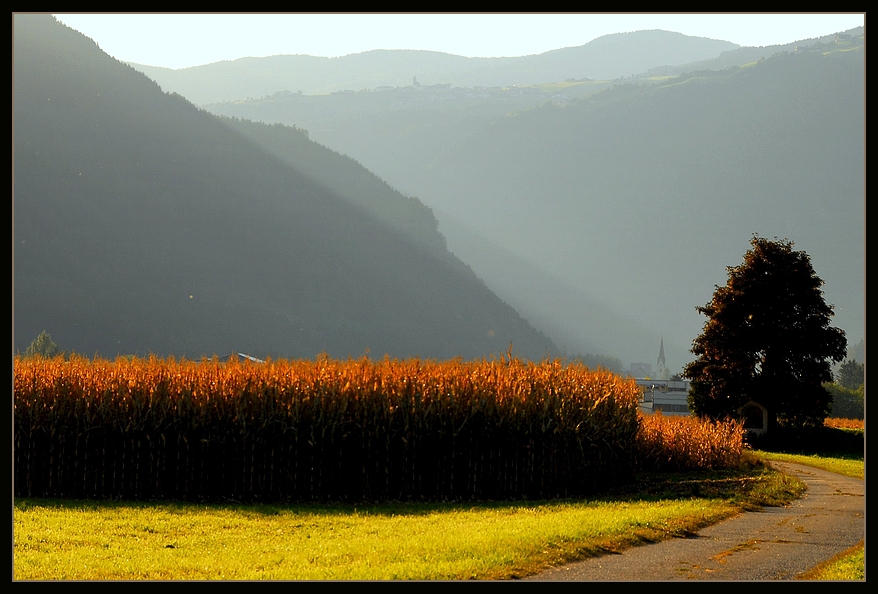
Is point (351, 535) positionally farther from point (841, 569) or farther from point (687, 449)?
point (687, 449)

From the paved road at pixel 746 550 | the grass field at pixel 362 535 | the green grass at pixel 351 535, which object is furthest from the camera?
the green grass at pixel 351 535

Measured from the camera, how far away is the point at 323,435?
20016mm

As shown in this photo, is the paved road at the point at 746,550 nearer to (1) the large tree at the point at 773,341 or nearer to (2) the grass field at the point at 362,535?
(2) the grass field at the point at 362,535

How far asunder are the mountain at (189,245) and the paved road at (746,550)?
342 feet

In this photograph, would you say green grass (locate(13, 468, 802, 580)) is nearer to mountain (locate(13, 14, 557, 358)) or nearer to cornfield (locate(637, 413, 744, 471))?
cornfield (locate(637, 413, 744, 471))

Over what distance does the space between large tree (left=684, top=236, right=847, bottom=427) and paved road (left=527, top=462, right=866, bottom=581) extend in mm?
26899

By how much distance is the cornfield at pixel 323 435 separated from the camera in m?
20.0

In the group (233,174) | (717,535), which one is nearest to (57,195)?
(233,174)

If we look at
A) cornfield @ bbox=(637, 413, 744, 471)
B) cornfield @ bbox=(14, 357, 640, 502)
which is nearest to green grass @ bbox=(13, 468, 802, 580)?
cornfield @ bbox=(14, 357, 640, 502)

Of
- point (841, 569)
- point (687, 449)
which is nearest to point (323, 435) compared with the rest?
point (687, 449)

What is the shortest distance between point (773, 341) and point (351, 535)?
3325 centimetres

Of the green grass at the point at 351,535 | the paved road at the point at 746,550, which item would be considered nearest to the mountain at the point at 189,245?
the green grass at the point at 351,535

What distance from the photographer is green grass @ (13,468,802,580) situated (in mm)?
11234
